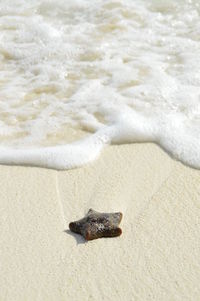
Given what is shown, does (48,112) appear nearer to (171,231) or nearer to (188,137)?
(188,137)

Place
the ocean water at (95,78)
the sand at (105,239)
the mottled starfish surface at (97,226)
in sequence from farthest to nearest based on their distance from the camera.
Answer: the ocean water at (95,78), the mottled starfish surface at (97,226), the sand at (105,239)

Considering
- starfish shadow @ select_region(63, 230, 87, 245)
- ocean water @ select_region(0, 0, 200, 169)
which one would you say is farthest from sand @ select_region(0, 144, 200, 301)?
ocean water @ select_region(0, 0, 200, 169)

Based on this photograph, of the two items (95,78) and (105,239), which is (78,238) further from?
(95,78)

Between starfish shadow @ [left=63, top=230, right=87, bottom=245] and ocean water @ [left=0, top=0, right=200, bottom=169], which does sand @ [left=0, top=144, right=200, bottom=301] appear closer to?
starfish shadow @ [left=63, top=230, right=87, bottom=245]

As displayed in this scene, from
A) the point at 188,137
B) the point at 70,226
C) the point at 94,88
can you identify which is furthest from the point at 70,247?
the point at 94,88

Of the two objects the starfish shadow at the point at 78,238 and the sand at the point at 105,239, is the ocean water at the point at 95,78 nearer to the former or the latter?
the sand at the point at 105,239

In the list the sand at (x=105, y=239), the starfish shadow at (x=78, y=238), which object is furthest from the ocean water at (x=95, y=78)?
the starfish shadow at (x=78, y=238)
